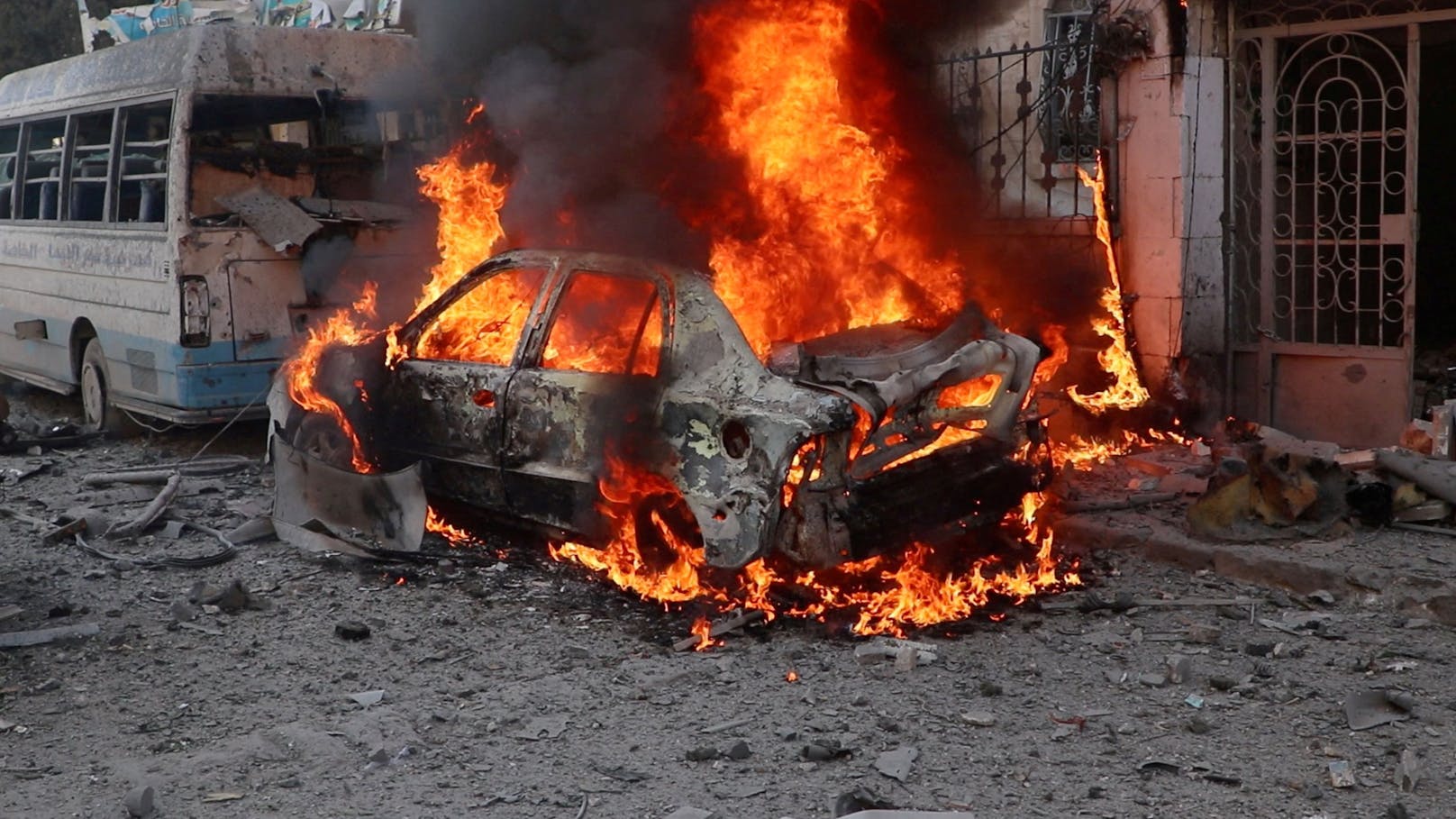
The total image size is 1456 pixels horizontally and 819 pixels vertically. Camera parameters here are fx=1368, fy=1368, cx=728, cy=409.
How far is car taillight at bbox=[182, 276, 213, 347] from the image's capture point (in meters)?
9.46

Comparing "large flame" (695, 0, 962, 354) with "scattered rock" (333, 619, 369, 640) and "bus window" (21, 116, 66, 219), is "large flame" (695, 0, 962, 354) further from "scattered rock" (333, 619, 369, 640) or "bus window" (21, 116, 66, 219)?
"bus window" (21, 116, 66, 219)

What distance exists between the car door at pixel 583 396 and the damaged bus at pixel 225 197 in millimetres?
3739

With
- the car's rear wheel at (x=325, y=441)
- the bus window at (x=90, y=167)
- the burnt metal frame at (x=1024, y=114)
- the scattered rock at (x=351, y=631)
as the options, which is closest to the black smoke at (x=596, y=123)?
the car's rear wheel at (x=325, y=441)

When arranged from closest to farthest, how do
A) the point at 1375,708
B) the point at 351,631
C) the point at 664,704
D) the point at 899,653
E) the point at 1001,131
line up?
the point at 1375,708
the point at 664,704
the point at 899,653
the point at 351,631
the point at 1001,131

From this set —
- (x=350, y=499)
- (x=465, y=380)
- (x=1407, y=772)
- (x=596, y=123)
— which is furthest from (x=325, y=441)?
(x=1407, y=772)

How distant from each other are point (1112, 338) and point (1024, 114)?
167cm

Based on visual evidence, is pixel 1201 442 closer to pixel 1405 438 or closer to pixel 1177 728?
pixel 1405 438

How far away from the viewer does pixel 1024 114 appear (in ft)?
31.1

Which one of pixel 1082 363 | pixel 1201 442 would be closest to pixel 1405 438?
pixel 1201 442

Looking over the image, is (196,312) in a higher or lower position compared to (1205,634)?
higher

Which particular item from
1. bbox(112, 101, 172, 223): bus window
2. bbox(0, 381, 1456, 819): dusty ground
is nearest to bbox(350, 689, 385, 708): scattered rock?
bbox(0, 381, 1456, 819): dusty ground

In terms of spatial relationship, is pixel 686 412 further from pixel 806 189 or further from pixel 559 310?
pixel 806 189

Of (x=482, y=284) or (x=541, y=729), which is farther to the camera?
(x=482, y=284)

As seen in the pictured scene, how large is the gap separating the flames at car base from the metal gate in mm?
2480
